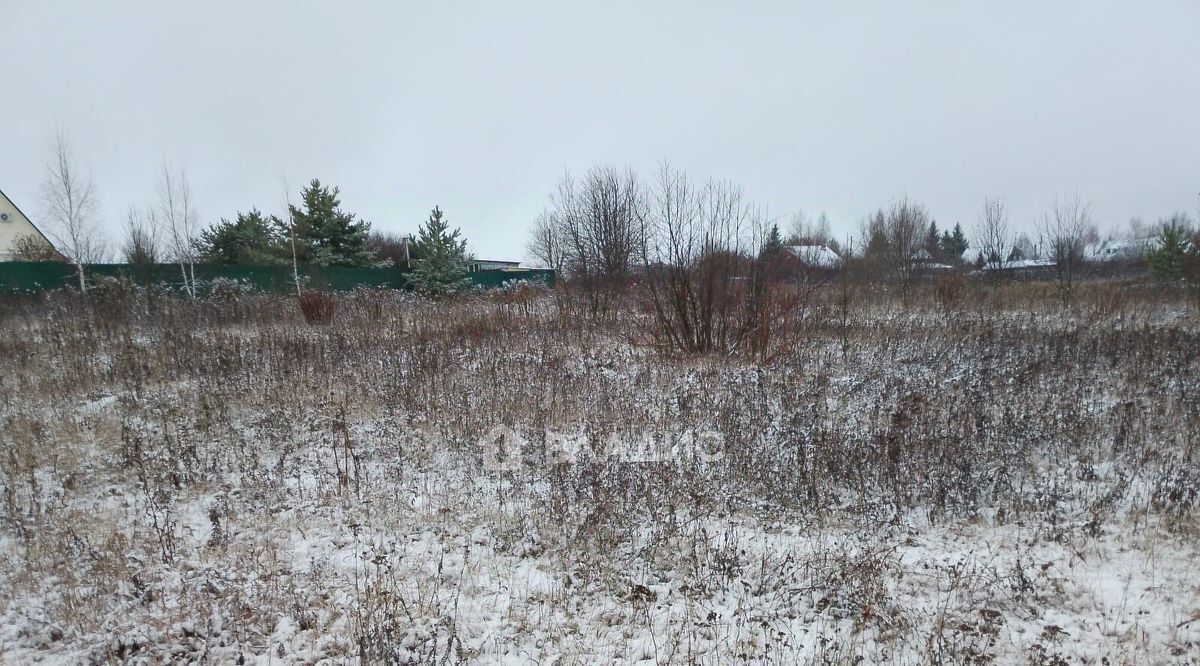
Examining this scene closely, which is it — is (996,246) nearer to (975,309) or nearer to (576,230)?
(975,309)

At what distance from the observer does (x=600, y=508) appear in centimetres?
388

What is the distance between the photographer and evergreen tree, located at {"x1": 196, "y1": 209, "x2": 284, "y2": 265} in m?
24.4

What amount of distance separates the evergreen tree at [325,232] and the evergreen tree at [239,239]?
1239 millimetres

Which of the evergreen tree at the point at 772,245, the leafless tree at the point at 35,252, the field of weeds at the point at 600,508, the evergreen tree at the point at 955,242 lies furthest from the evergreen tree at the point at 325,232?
the evergreen tree at the point at 955,242

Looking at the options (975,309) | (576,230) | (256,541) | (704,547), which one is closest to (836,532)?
(704,547)

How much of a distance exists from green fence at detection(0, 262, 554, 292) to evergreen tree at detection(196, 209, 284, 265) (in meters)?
3.76

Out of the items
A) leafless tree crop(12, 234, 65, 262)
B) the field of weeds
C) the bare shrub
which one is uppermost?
leafless tree crop(12, 234, 65, 262)

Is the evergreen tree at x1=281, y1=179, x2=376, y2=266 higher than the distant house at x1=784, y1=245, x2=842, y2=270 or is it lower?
higher

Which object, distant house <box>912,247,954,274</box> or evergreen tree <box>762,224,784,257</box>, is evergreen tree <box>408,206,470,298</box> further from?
distant house <box>912,247,954,274</box>

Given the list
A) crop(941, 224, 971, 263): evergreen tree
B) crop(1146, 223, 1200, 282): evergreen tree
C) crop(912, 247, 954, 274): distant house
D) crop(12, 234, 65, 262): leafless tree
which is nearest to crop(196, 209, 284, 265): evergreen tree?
crop(12, 234, 65, 262): leafless tree

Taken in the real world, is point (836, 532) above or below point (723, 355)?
below

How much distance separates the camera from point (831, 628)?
9.05ft

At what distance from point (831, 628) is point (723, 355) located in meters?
5.91
